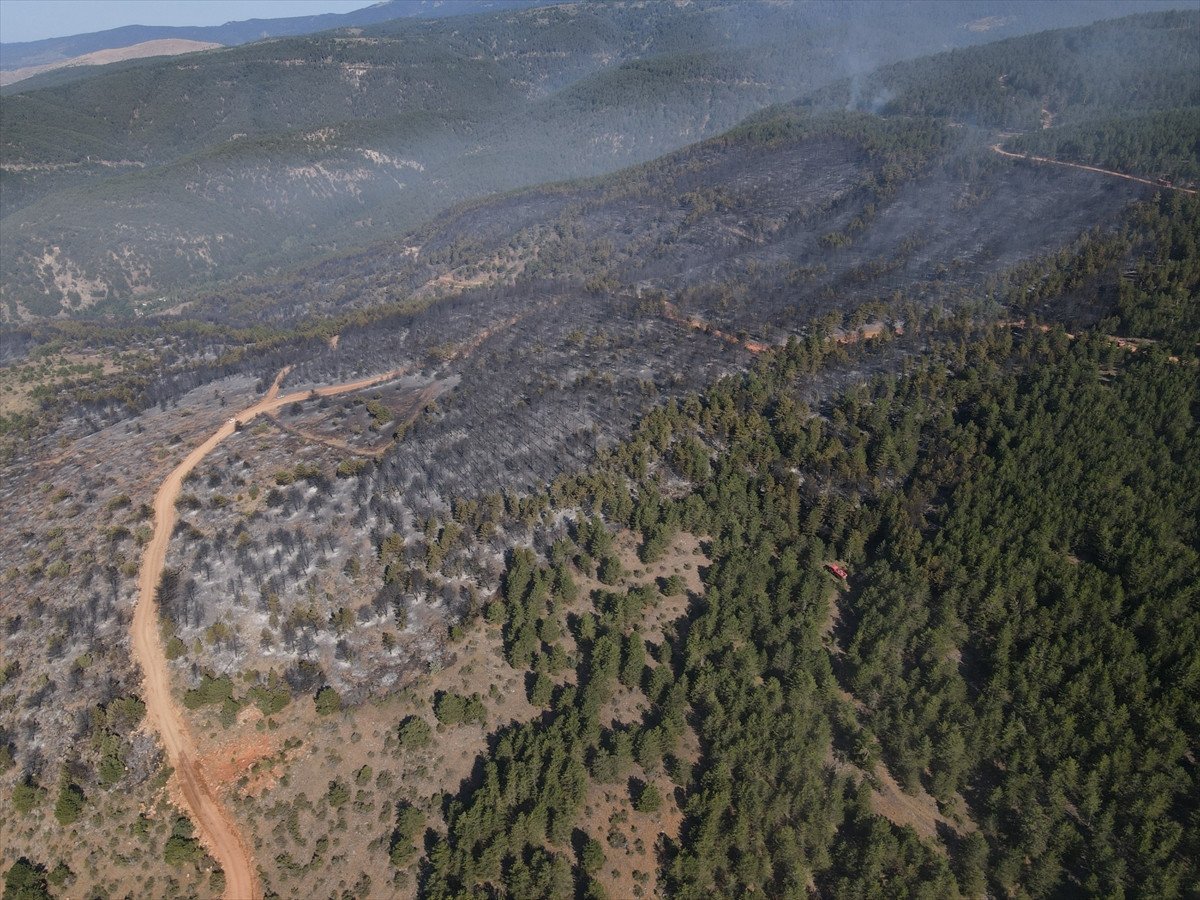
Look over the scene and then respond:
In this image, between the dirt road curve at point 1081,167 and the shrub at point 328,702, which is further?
the dirt road curve at point 1081,167

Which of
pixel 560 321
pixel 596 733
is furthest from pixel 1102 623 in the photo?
pixel 560 321

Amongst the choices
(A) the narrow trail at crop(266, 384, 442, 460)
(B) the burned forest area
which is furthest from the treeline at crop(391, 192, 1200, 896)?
(A) the narrow trail at crop(266, 384, 442, 460)

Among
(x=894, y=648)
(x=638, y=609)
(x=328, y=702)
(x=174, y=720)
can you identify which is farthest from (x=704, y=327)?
(x=174, y=720)

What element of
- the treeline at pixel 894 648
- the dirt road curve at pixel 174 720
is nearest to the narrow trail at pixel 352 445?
the dirt road curve at pixel 174 720

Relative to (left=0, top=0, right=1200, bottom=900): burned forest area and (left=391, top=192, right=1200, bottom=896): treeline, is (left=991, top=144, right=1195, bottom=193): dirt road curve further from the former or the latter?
(left=391, top=192, right=1200, bottom=896): treeline

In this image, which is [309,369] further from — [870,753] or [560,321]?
[870,753]

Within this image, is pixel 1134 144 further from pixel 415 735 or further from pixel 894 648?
pixel 415 735

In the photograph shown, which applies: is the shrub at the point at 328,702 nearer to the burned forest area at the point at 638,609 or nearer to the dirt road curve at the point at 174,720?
the burned forest area at the point at 638,609

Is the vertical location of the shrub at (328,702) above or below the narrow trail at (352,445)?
below
